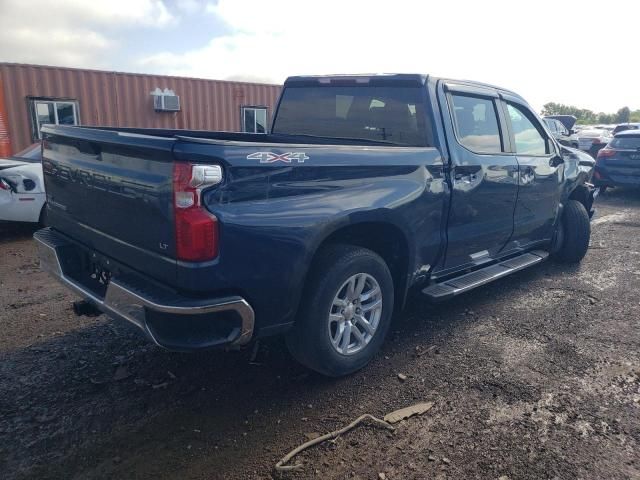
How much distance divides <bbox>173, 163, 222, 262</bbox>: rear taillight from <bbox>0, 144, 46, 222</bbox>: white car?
4.95 metres

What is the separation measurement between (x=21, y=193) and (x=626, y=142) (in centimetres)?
1114

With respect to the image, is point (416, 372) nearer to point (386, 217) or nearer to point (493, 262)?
point (386, 217)

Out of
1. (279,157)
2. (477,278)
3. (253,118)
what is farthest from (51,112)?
(279,157)

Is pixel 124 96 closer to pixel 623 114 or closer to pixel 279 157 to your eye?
pixel 279 157

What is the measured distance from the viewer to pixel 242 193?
252 cm

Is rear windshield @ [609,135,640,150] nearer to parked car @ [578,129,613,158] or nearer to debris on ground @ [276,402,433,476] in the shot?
parked car @ [578,129,613,158]

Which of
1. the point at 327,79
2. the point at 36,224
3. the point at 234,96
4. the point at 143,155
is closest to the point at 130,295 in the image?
the point at 143,155

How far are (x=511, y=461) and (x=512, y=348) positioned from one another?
1.36 m

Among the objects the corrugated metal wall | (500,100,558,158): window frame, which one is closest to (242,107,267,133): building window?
the corrugated metal wall

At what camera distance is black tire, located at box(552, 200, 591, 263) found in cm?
573

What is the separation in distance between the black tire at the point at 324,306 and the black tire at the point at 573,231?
3420mm

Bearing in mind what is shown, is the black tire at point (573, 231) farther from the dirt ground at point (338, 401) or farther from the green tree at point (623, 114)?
the green tree at point (623, 114)

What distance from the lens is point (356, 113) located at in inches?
165

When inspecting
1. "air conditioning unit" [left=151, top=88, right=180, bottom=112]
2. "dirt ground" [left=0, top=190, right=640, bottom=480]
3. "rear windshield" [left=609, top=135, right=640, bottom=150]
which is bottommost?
"dirt ground" [left=0, top=190, right=640, bottom=480]
